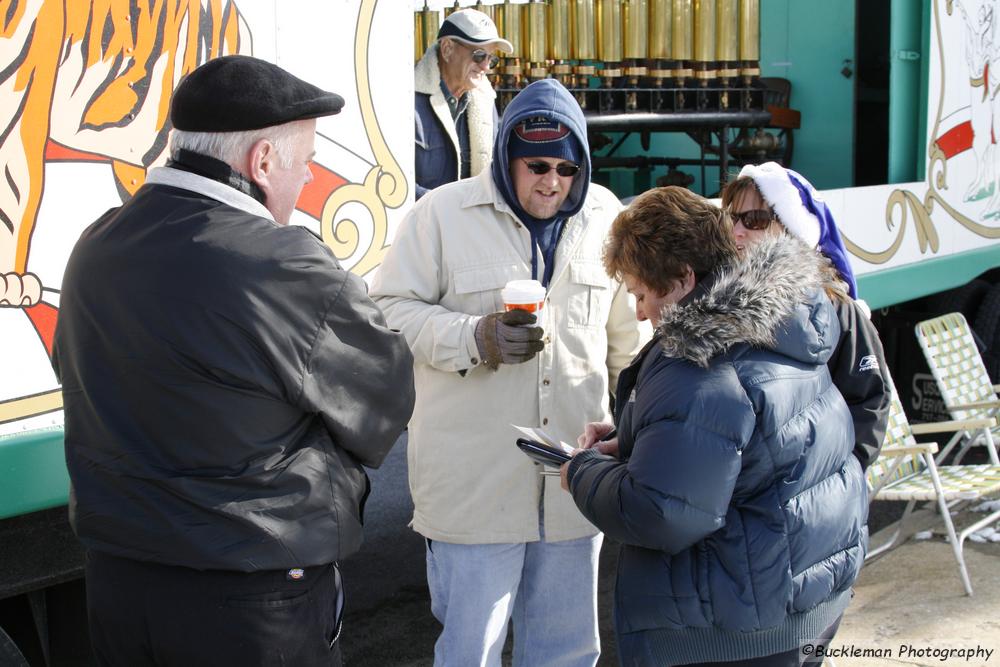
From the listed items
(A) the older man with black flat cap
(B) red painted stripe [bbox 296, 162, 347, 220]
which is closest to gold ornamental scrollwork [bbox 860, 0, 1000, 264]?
(B) red painted stripe [bbox 296, 162, 347, 220]

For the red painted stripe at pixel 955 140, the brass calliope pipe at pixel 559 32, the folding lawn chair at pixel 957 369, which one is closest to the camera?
the folding lawn chair at pixel 957 369

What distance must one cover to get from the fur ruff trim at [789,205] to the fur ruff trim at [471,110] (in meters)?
1.32

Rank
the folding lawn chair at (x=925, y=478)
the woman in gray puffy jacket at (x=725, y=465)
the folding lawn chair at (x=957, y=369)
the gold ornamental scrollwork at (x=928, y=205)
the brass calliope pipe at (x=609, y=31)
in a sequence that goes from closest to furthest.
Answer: the woman in gray puffy jacket at (x=725, y=465) → the folding lawn chair at (x=925, y=478) → the folding lawn chair at (x=957, y=369) → the gold ornamental scrollwork at (x=928, y=205) → the brass calliope pipe at (x=609, y=31)

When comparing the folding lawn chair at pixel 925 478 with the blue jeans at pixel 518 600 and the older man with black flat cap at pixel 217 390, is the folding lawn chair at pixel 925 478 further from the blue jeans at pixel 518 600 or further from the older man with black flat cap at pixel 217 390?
the older man with black flat cap at pixel 217 390

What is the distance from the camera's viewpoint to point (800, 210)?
96.2 inches

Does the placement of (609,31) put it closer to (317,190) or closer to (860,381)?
(317,190)

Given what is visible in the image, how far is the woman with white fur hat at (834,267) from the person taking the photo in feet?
7.50

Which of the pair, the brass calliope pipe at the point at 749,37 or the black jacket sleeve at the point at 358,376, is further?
the brass calliope pipe at the point at 749,37

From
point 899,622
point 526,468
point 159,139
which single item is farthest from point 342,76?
point 899,622

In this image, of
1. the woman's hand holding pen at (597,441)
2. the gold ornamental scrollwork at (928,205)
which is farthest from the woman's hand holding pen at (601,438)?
the gold ornamental scrollwork at (928,205)

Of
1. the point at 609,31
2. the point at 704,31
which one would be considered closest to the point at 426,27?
the point at 609,31

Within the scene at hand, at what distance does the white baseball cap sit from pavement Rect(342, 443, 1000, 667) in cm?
150

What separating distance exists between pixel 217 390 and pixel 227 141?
1.25ft

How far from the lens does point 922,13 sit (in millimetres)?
5086
